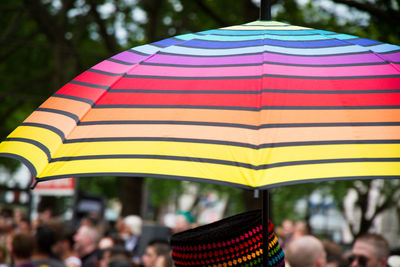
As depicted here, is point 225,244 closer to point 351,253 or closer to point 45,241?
point 351,253

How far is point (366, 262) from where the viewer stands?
5703 millimetres

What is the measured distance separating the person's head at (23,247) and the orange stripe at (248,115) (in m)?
3.85

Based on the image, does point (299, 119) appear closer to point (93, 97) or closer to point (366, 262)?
point (93, 97)

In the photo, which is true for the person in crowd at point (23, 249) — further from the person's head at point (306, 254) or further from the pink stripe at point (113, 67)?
the pink stripe at point (113, 67)

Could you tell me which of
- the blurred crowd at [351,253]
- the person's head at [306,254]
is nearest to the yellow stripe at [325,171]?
the blurred crowd at [351,253]

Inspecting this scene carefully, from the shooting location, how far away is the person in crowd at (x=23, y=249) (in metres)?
6.09

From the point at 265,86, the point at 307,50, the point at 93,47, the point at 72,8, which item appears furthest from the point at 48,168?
the point at 93,47

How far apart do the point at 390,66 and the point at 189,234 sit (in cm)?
112

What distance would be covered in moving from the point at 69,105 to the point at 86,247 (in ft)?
18.8

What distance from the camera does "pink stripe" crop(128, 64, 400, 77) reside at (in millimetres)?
2551

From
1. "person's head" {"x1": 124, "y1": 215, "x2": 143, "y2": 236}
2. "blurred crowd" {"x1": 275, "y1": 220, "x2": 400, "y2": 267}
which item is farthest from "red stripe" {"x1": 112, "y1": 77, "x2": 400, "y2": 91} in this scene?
"person's head" {"x1": 124, "y1": 215, "x2": 143, "y2": 236}

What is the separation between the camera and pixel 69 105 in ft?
9.02

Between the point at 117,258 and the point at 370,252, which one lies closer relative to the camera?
the point at 370,252

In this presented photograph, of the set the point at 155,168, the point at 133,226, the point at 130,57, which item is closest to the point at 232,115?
the point at 155,168
